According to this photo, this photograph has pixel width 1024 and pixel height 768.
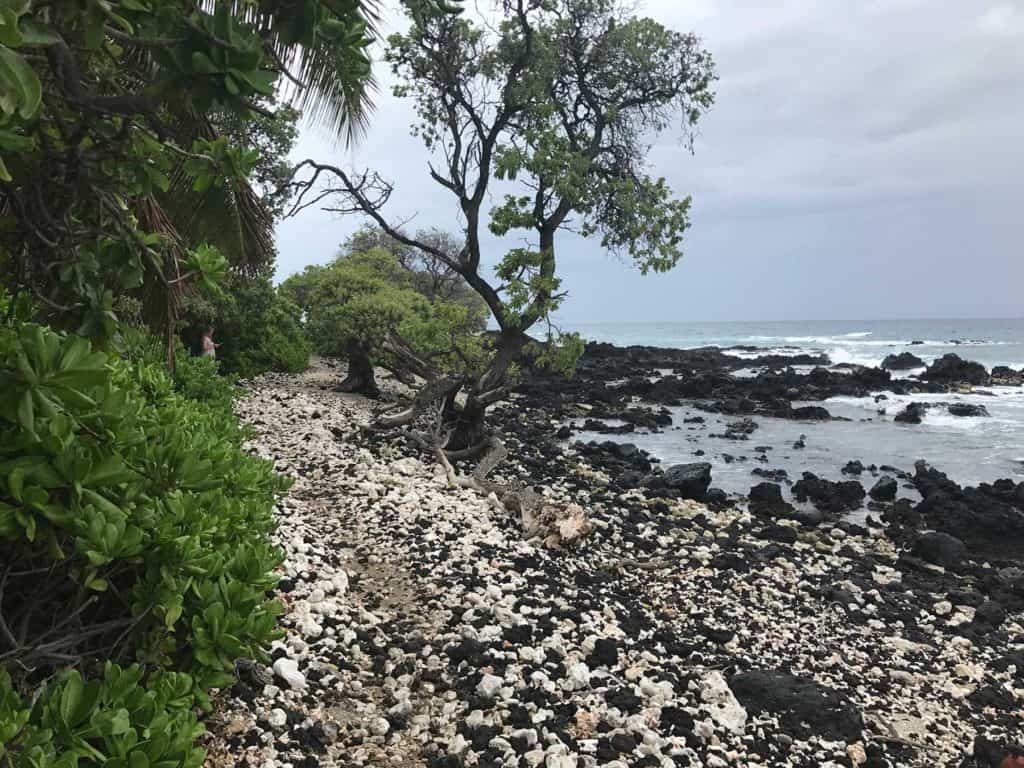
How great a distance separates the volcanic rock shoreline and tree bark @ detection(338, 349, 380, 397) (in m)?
5.97

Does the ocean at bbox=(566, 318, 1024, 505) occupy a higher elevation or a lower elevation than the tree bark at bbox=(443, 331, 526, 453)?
lower

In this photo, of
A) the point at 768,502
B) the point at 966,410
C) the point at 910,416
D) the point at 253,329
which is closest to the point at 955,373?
the point at 966,410

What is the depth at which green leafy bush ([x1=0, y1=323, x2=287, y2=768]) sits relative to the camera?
1.69m

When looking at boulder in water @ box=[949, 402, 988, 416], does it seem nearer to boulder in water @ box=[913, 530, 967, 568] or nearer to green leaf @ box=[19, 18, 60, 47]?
boulder in water @ box=[913, 530, 967, 568]

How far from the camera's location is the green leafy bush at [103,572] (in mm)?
1692

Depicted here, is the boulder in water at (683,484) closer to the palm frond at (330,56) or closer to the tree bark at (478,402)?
the tree bark at (478,402)

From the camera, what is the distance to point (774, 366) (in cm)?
4106

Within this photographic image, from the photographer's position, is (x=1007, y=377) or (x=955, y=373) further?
(x=1007, y=377)

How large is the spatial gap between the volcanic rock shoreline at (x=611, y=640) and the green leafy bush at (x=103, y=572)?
81 centimetres

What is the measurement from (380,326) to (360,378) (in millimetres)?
2673

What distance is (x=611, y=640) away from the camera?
15.3ft

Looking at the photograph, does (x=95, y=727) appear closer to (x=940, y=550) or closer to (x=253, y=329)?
(x=940, y=550)

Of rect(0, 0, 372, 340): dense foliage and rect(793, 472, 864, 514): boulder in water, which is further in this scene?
rect(793, 472, 864, 514): boulder in water

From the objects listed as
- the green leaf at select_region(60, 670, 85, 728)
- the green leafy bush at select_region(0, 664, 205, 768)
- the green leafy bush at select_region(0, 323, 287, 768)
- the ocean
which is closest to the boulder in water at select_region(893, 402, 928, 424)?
Answer: the ocean
